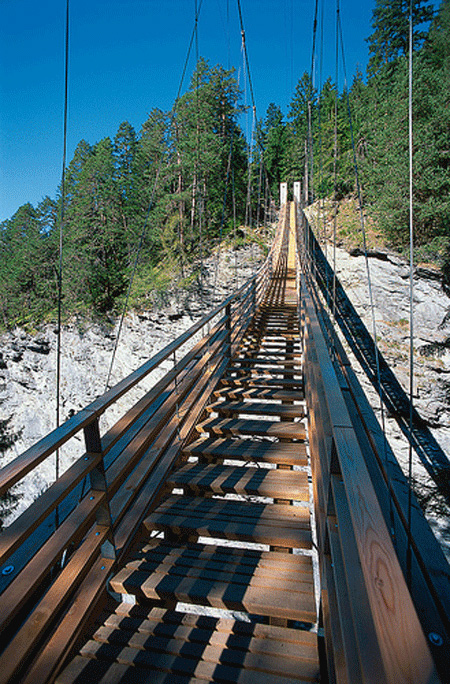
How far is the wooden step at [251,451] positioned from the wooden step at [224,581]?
0.87m

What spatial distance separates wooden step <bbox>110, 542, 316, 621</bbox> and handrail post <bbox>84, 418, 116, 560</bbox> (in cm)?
15

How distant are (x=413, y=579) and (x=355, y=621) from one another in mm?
906

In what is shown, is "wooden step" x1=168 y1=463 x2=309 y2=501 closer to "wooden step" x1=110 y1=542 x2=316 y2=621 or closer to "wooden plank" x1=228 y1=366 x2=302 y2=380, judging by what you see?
"wooden step" x1=110 y1=542 x2=316 y2=621

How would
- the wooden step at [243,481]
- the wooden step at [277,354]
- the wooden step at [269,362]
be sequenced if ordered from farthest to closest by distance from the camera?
the wooden step at [277,354] < the wooden step at [269,362] < the wooden step at [243,481]

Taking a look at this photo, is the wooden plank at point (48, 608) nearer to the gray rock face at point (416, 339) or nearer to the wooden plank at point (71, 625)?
the wooden plank at point (71, 625)

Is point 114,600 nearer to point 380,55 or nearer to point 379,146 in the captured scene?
point 379,146

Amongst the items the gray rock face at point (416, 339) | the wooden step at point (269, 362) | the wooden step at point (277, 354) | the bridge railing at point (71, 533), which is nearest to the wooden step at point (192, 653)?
the bridge railing at point (71, 533)

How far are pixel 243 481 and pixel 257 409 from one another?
119 centimetres

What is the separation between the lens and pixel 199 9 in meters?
6.55

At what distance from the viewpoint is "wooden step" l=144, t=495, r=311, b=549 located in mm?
2053

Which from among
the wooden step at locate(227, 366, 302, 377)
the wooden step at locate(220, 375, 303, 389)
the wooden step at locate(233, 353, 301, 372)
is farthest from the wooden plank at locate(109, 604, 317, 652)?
the wooden step at locate(233, 353, 301, 372)

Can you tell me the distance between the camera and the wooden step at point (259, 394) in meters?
3.90

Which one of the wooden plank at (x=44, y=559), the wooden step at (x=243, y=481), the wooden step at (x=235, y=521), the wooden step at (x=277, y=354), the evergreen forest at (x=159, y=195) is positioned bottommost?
the wooden step at (x=235, y=521)

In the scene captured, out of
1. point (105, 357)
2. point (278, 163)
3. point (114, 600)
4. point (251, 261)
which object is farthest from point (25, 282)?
point (278, 163)
